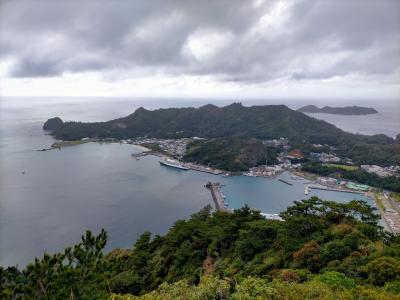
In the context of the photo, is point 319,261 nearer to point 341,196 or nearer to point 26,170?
point 341,196

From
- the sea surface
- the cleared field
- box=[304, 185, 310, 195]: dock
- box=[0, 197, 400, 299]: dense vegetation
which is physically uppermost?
box=[0, 197, 400, 299]: dense vegetation

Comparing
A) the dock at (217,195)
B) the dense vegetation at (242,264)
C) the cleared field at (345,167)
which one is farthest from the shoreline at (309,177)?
A: the dense vegetation at (242,264)

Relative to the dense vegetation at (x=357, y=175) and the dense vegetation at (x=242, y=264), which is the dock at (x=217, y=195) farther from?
the dense vegetation at (x=357, y=175)

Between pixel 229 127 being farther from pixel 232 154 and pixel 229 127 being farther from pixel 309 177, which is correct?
pixel 309 177

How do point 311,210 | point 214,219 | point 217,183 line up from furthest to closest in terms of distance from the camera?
point 217,183 < point 214,219 < point 311,210

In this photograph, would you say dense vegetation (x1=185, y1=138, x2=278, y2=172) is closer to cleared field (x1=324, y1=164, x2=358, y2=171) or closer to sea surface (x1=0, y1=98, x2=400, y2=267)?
sea surface (x1=0, y1=98, x2=400, y2=267)

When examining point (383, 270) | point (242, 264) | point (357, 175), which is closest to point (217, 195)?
point (357, 175)

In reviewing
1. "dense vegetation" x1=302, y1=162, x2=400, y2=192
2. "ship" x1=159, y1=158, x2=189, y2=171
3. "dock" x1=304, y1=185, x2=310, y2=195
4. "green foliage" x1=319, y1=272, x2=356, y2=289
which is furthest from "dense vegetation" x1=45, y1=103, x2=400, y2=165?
"green foliage" x1=319, y1=272, x2=356, y2=289

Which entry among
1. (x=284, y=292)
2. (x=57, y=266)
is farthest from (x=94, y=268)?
(x=284, y=292)
